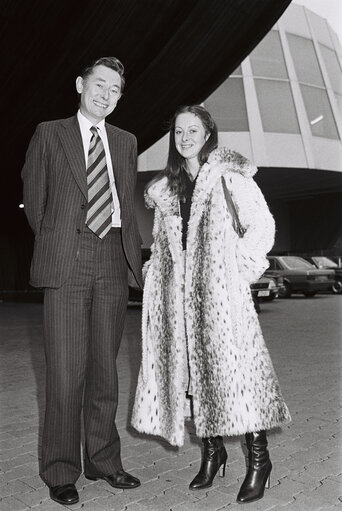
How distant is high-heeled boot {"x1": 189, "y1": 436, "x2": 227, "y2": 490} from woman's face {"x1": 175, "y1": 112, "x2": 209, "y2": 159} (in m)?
1.65

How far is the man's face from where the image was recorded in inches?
124

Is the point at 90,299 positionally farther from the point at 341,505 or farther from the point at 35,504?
the point at 341,505

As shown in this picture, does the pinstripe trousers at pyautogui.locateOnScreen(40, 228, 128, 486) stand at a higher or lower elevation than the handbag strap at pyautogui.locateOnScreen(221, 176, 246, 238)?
lower

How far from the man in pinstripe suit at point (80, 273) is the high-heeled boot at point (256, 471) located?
2.11 ft

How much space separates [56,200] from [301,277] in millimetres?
17165

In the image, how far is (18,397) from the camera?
18.6ft

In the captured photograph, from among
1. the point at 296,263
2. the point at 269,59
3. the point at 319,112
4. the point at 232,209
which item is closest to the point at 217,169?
the point at 232,209

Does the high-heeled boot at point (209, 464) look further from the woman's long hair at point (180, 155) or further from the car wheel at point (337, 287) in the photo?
the car wheel at point (337, 287)

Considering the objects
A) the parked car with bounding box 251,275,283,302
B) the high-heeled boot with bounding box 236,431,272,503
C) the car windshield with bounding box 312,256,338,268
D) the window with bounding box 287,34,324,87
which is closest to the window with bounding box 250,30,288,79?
the window with bounding box 287,34,324,87

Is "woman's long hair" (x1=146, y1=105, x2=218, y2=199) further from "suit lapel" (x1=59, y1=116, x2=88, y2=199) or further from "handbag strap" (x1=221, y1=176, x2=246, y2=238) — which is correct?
"suit lapel" (x1=59, y1=116, x2=88, y2=199)

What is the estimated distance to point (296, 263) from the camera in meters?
20.5

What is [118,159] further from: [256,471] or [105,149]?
[256,471]

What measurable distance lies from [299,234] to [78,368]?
35.6 m

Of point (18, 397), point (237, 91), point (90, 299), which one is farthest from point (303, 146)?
point (90, 299)
